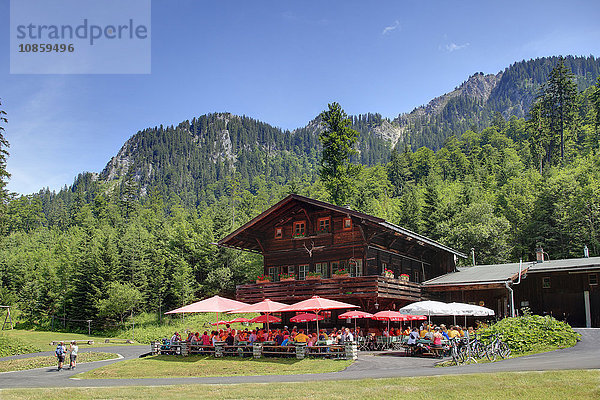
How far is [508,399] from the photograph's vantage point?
41.8 feet

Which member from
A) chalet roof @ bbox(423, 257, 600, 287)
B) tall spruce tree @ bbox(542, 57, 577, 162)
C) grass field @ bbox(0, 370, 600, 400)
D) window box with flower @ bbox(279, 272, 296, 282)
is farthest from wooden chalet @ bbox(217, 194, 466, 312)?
tall spruce tree @ bbox(542, 57, 577, 162)

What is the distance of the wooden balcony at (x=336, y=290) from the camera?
103 ft

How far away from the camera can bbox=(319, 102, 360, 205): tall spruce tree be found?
5766 centimetres

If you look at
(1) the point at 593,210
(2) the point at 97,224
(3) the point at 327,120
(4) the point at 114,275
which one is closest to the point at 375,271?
(3) the point at 327,120

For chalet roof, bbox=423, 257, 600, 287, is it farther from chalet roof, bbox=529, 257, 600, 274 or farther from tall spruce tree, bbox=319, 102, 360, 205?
tall spruce tree, bbox=319, 102, 360, 205

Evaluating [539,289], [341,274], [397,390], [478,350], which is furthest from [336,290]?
[397,390]

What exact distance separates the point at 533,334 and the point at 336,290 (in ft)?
42.9

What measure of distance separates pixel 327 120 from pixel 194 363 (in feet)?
129

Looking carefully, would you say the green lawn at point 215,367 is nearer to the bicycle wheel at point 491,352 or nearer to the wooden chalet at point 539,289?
the bicycle wheel at point 491,352

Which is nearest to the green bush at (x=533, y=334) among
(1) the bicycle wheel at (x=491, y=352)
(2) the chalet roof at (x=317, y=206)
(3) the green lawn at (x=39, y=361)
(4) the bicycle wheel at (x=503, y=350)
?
(4) the bicycle wheel at (x=503, y=350)

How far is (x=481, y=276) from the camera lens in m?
36.3

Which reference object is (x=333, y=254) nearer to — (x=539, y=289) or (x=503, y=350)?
(x=539, y=289)

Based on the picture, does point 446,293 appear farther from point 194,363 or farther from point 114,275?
point 114,275

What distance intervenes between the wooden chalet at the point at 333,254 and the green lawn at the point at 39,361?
408 inches
